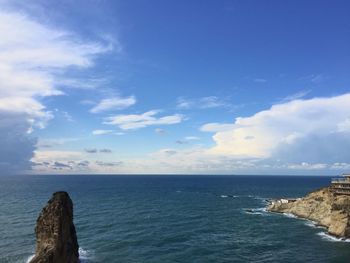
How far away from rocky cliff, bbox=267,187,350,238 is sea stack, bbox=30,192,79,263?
56770 mm

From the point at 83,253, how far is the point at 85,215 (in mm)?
46608

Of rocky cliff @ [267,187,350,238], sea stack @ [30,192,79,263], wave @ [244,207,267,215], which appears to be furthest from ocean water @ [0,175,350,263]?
sea stack @ [30,192,79,263]

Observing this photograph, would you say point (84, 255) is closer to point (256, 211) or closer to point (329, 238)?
point (329, 238)

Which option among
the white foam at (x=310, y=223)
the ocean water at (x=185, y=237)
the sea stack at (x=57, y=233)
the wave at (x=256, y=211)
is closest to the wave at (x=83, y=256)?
the ocean water at (x=185, y=237)

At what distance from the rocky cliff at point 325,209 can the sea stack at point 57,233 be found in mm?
56770

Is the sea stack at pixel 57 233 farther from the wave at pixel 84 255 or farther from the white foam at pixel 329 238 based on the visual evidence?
the white foam at pixel 329 238

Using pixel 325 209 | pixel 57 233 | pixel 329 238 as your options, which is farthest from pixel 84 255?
pixel 325 209

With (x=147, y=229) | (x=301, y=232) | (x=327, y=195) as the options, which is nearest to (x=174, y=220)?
(x=147, y=229)

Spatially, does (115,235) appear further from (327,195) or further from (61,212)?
(327,195)

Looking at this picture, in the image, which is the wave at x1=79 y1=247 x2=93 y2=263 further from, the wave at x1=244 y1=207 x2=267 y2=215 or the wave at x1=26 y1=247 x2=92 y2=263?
the wave at x1=244 y1=207 x2=267 y2=215

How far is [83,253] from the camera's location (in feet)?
230

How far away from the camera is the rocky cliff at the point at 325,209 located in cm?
8406

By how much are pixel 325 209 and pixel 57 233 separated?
7517 centimetres

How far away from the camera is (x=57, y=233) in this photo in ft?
186
